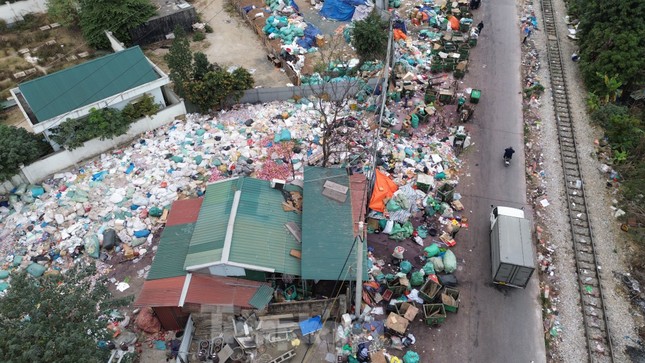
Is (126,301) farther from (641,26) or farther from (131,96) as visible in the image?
(641,26)

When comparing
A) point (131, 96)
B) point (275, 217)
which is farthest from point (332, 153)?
point (131, 96)

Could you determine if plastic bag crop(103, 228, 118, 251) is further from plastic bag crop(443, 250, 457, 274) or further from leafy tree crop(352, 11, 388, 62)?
leafy tree crop(352, 11, 388, 62)

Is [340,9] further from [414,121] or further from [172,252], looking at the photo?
[172,252]

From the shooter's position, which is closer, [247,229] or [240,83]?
[247,229]

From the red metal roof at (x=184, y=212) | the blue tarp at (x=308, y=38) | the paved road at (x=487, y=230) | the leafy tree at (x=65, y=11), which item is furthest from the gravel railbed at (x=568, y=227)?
the leafy tree at (x=65, y=11)

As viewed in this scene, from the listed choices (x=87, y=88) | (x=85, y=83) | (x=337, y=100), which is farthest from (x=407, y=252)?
(x=85, y=83)

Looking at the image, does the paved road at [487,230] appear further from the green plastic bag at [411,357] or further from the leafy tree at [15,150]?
the leafy tree at [15,150]
